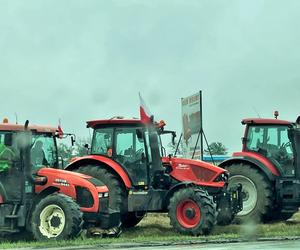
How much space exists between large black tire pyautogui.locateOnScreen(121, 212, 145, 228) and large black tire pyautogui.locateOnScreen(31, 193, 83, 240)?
2750mm

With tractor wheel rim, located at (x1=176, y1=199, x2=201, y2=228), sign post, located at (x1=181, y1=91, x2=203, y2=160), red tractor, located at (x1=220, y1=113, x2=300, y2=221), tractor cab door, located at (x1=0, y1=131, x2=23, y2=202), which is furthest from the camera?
sign post, located at (x1=181, y1=91, x2=203, y2=160)

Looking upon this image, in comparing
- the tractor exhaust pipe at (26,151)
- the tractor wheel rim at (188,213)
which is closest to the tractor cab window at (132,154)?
the tractor wheel rim at (188,213)

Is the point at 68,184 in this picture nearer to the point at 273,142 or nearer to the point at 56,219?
the point at 56,219

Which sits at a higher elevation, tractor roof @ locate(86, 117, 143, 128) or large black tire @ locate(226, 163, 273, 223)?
tractor roof @ locate(86, 117, 143, 128)

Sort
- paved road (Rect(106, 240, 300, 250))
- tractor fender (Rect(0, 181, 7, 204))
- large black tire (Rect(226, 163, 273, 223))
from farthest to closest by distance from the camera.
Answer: large black tire (Rect(226, 163, 273, 223)) → tractor fender (Rect(0, 181, 7, 204)) → paved road (Rect(106, 240, 300, 250))

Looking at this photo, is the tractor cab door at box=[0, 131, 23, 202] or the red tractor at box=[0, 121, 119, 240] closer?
the red tractor at box=[0, 121, 119, 240]

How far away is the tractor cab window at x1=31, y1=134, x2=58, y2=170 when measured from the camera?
51.4 ft

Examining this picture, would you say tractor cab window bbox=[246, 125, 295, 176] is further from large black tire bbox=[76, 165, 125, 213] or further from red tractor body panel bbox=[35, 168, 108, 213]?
red tractor body panel bbox=[35, 168, 108, 213]

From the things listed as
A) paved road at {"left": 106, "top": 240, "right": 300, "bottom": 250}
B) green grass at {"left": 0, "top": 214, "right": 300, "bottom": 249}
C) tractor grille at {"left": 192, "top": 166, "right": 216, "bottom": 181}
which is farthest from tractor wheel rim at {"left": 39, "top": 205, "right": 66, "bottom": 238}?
tractor grille at {"left": 192, "top": 166, "right": 216, "bottom": 181}

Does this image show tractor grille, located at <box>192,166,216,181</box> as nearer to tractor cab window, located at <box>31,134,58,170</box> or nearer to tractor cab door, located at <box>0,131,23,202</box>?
tractor cab window, located at <box>31,134,58,170</box>

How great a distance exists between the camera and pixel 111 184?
16641 mm

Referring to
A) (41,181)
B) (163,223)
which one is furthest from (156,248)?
(163,223)

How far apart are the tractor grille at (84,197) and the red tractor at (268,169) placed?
14.6 feet

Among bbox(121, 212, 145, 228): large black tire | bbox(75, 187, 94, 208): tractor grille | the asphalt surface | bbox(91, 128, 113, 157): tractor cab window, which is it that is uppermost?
bbox(91, 128, 113, 157): tractor cab window
